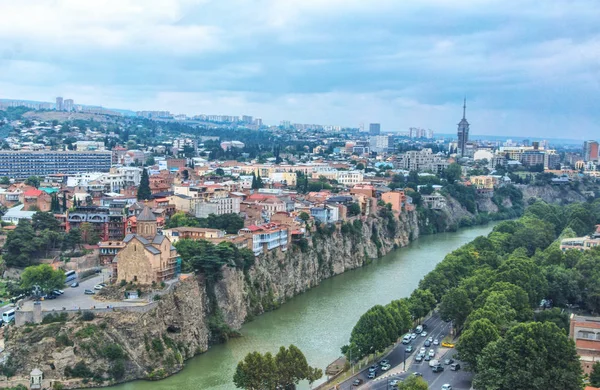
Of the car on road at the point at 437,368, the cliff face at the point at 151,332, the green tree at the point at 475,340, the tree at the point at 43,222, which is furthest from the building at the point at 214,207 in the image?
the green tree at the point at 475,340

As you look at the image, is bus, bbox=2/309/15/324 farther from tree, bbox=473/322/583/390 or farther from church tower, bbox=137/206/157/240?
tree, bbox=473/322/583/390

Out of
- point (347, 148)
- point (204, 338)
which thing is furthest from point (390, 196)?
point (347, 148)

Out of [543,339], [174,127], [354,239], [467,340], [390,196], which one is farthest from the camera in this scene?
[174,127]

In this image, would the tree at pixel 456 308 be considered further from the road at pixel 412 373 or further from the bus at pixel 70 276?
the bus at pixel 70 276

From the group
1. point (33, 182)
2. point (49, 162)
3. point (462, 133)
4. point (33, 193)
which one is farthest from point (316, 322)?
point (462, 133)

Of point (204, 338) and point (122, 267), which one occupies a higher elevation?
point (122, 267)

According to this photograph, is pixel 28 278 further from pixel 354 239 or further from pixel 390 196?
pixel 390 196

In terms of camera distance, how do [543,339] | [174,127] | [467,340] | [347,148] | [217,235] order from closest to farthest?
[543,339], [467,340], [217,235], [347,148], [174,127]
